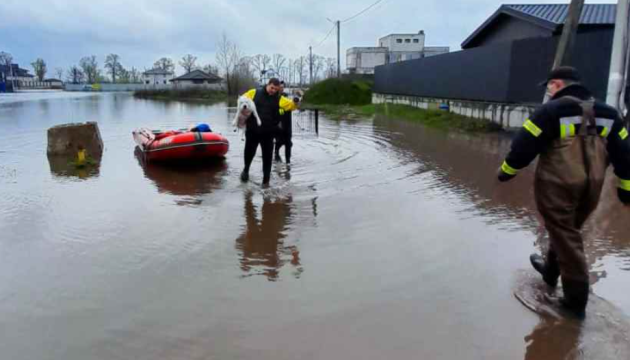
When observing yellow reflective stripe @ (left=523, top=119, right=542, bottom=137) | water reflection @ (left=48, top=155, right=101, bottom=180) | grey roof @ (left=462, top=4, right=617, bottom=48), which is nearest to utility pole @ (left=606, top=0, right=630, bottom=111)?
grey roof @ (left=462, top=4, right=617, bottom=48)

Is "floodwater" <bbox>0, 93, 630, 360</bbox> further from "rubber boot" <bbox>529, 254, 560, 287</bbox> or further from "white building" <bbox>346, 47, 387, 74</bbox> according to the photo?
"white building" <bbox>346, 47, 387, 74</bbox>

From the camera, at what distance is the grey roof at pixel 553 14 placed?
1413 centimetres

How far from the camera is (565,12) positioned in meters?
15.3

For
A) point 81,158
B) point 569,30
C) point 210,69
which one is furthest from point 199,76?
point 569,30

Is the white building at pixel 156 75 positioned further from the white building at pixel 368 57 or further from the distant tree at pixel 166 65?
the white building at pixel 368 57

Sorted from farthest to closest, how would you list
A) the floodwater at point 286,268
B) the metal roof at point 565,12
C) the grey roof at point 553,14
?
1. the metal roof at point 565,12
2. the grey roof at point 553,14
3. the floodwater at point 286,268

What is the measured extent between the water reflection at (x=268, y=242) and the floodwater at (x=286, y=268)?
3cm

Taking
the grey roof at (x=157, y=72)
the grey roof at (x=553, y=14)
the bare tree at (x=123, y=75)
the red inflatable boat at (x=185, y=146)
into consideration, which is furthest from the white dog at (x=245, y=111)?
→ the bare tree at (x=123, y=75)

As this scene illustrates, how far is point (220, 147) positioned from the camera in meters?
9.12

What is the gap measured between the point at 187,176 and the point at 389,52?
62.1 m

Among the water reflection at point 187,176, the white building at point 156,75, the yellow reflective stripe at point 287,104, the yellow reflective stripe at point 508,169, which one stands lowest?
the water reflection at point 187,176

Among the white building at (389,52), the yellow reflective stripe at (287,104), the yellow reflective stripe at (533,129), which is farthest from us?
the white building at (389,52)

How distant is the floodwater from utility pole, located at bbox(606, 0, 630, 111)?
2962 mm

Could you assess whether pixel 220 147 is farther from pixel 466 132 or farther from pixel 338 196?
pixel 466 132
